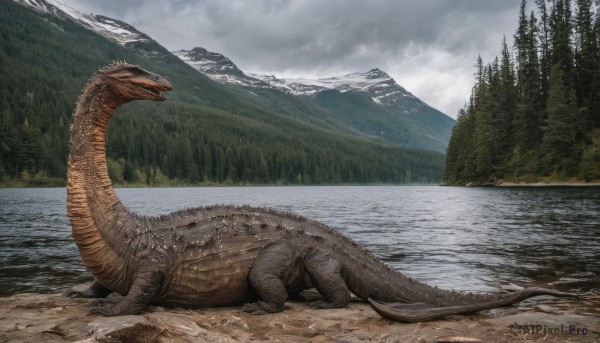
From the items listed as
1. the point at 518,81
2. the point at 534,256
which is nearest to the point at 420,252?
the point at 534,256

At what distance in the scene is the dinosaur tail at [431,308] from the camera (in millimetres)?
6859

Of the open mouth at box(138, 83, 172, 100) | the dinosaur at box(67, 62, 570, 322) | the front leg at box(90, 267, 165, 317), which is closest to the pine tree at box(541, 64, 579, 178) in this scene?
the dinosaur at box(67, 62, 570, 322)

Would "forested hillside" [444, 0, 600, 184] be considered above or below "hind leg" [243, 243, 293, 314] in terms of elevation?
above

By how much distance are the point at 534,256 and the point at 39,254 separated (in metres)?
15.1

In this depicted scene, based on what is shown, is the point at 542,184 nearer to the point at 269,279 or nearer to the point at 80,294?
the point at 269,279

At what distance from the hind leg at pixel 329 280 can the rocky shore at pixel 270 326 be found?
0.20 metres

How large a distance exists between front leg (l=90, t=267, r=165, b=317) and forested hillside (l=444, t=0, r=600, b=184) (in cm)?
6626

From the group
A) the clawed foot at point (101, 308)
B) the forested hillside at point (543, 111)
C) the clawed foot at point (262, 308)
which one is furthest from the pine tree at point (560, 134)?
the clawed foot at point (101, 308)

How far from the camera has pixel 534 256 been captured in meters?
15.2

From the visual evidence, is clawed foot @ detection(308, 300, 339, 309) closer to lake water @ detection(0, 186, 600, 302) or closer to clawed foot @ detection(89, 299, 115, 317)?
clawed foot @ detection(89, 299, 115, 317)

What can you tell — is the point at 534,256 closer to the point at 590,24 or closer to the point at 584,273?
the point at 584,273

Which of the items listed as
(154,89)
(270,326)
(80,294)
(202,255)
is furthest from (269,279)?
(80,294)

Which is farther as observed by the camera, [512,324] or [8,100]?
[8,100]

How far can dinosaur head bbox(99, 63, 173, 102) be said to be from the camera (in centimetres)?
653
